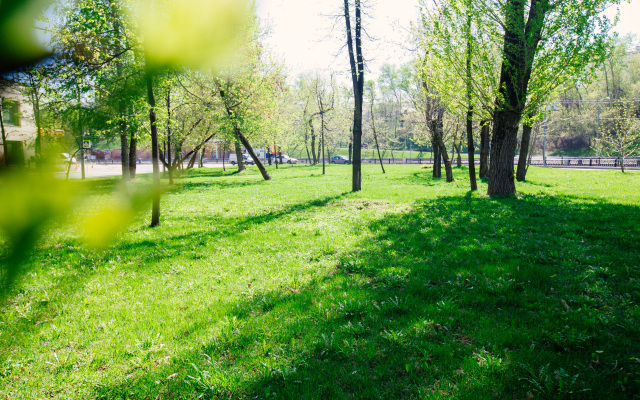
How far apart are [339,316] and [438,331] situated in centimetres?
129

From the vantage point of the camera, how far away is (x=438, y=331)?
3916 mm

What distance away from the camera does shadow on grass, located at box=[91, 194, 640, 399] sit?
121 inches

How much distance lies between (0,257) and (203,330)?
271 inches

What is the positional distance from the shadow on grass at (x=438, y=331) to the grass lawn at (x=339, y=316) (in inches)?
0.7

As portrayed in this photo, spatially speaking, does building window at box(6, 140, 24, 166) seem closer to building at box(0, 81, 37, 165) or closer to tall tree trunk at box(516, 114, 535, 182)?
building at box(0, 81, 37, 165)

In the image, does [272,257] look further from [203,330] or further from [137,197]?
[137,197]

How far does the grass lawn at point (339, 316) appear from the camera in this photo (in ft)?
10.4

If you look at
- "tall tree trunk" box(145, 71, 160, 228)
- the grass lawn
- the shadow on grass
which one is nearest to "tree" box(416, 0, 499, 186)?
the grass lawn

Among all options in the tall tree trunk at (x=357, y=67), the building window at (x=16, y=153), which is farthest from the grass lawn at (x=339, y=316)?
the building window at (x=16, y=153)

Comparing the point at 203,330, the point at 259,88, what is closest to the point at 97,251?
the point at 203,330

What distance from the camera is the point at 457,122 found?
22969mm

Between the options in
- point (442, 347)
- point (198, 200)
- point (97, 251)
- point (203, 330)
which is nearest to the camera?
point (442, 347)

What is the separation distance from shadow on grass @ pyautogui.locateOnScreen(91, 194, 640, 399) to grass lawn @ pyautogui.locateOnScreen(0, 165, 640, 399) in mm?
19

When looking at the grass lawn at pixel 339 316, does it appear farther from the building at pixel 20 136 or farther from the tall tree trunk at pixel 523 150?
the tall tree trunk at pixel 523 150
